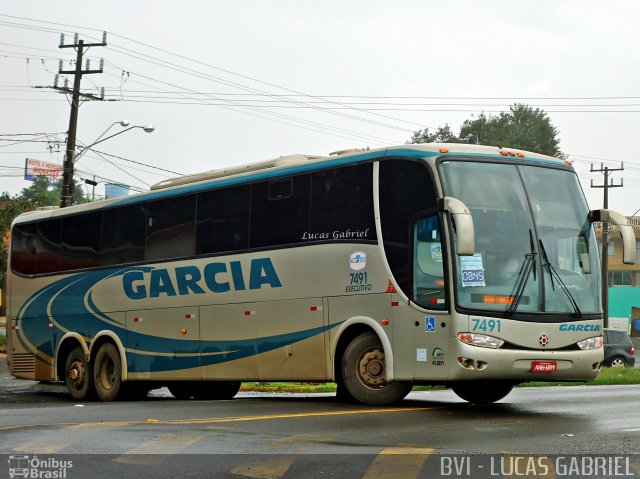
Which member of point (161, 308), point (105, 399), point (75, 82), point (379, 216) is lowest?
point (105, 399)

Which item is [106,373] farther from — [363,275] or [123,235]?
[363,275]

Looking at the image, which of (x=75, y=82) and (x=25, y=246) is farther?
(x=75, y=82)

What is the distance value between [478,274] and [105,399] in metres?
9.69

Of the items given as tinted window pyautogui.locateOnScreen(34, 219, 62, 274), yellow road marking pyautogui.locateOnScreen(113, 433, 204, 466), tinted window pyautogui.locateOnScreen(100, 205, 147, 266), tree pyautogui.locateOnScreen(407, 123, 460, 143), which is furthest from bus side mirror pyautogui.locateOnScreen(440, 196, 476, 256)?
tree pyautogui.locateOnScreen(407, 123, 460, 143)

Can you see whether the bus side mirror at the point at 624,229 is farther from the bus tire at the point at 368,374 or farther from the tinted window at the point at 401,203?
the bus tire at the point at 368,374

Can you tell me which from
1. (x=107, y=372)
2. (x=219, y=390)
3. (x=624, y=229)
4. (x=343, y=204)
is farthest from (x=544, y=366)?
(x=107, y=372)

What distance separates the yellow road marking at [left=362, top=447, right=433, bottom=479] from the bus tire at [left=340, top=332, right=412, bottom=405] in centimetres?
525

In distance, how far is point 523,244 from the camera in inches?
577

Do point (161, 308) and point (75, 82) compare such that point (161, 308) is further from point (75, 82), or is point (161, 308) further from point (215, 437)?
point (75, 82)

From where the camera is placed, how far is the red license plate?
14.3 metres

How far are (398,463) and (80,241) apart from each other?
47.1 ft

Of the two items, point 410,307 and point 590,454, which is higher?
point 410,307

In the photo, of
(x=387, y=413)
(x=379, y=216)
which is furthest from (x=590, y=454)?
(x=379, y=216)

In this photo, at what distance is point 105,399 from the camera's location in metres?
21.5
